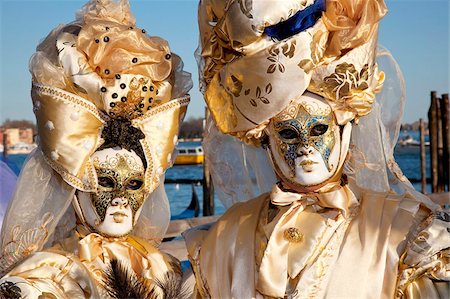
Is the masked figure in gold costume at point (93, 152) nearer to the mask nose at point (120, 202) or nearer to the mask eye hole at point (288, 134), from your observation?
the mask nose at point (120, 202)

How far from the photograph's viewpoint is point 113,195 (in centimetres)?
239

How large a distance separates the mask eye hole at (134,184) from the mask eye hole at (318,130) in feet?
2.07

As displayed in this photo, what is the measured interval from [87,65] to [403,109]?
3.38ft

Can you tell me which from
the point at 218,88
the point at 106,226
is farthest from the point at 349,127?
the point at 106,226

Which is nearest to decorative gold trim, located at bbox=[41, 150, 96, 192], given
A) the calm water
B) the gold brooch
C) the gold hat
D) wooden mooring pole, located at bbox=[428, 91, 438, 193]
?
the gold hat

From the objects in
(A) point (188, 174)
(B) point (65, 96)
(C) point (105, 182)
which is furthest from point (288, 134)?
(A) point (188, 174)

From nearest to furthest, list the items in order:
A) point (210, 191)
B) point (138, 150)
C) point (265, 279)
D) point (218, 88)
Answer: point (265, 279)
point (218, 88)
point (138, 150)
point (210, 191)

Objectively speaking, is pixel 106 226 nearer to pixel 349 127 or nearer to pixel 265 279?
pixel 265 279

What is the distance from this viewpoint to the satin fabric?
206cm

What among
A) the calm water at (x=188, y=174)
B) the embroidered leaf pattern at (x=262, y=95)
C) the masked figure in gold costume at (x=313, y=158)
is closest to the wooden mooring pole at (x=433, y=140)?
the calm water at (x=188, y=174)

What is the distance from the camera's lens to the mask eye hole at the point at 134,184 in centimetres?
242

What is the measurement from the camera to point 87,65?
2422 millimetres

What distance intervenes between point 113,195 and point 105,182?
50 millimetres

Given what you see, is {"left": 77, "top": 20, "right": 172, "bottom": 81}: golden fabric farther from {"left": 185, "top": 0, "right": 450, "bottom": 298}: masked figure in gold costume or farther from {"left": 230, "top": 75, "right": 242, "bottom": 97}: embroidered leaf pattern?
{"left": 230, "top": 75, "right": 242, "bottom": 97}: embroidered leaf pattern
